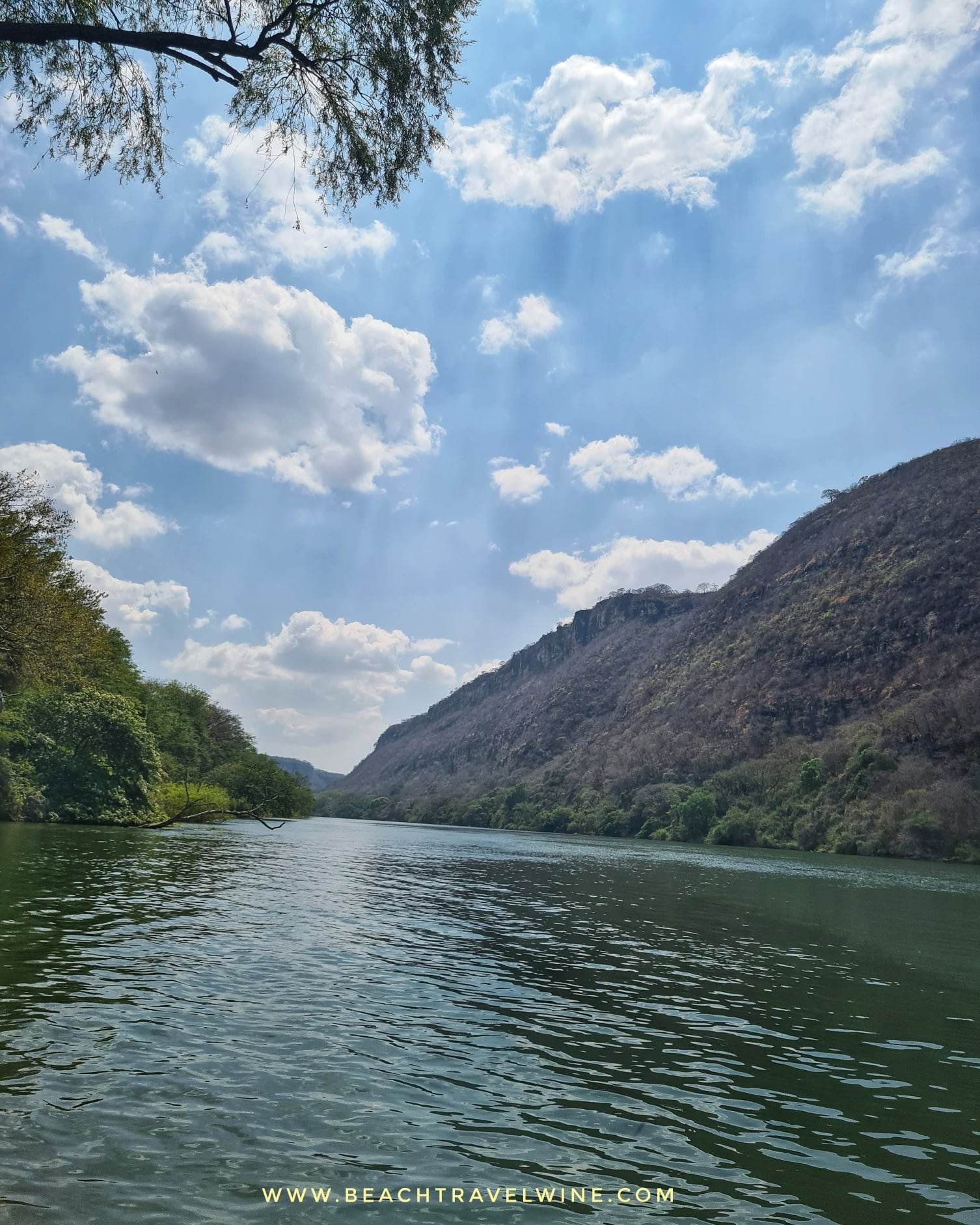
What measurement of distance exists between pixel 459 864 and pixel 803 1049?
4733cm

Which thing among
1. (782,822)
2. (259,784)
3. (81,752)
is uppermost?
(81,752)

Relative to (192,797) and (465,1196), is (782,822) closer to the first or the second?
(192,797)

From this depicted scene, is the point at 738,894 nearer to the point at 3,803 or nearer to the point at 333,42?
the point at 333,42

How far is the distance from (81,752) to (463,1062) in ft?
215

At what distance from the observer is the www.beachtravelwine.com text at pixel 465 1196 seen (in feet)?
26.5

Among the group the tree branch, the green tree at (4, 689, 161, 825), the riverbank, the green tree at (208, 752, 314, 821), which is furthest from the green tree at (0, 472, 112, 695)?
the riverbank

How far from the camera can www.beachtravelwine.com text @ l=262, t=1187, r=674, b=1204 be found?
807 centimetres

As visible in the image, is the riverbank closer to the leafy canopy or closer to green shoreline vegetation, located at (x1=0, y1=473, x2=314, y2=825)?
green shoreline vegetation, located at (x1=0, y1=473, x2=314, y2=825)

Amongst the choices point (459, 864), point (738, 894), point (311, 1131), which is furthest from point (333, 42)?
point (459, 864)

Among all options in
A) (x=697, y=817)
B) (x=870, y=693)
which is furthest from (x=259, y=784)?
(x=870, y=693)

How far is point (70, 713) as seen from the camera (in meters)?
67.4

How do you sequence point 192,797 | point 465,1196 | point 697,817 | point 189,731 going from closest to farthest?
point 465,1196 → point 192,797 → point 189,731 → point 697,817

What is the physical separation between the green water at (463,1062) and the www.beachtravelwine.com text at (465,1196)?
13cm

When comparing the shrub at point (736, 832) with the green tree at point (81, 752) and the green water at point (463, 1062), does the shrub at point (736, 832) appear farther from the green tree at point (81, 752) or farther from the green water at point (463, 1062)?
the green water at point (463, 1062)
